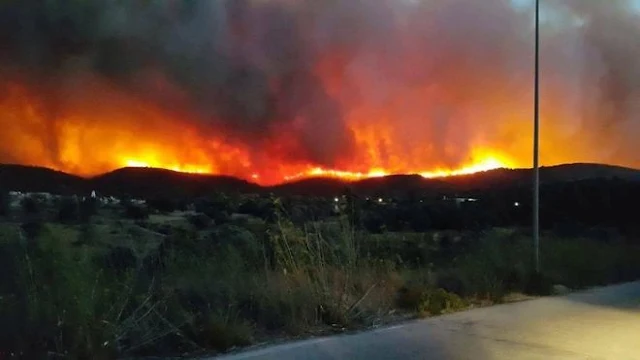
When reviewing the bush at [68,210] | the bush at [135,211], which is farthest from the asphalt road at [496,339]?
the bush at [135,211]

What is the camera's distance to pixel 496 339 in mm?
11023

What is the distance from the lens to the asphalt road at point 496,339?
9.89 m

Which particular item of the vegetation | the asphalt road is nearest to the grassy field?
the vegetation

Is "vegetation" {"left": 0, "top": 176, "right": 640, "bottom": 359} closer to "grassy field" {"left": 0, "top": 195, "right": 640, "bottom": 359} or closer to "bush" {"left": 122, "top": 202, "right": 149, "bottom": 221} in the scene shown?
"grassy field" {"left": 0, "top": 195, "right": 640, "bottom": 359}

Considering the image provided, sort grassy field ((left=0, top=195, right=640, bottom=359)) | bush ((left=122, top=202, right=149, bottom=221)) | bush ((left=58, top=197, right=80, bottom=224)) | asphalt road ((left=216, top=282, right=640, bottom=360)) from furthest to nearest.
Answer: bush ((left=122, top=202, right=149, bottom=221)), bush ((left=58, top=197, right=80, bottom=224)), asphalt road ((left=216, top=282, right=640, bottom=360)), grassy field ((left=0, top=195, right=640, bottom=359))

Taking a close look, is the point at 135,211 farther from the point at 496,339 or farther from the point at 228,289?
the point at 496,339

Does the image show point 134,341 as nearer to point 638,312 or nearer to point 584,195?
point 638,312

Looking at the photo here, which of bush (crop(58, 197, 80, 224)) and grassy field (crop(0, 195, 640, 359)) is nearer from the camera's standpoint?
grassy field (crop(0, 195, 640, 359))

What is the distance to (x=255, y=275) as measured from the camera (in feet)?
42.9

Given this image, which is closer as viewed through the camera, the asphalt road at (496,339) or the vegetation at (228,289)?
the vegetation at (228,289)

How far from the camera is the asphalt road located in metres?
9.89

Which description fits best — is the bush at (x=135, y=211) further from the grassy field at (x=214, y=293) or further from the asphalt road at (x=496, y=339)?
the asphalt road at (x=496, y=339)

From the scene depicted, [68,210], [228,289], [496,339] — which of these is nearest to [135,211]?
[68,210]

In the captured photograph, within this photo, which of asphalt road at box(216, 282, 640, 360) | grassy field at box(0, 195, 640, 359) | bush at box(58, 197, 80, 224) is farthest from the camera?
bush at box(58, 197, 80, 224)
